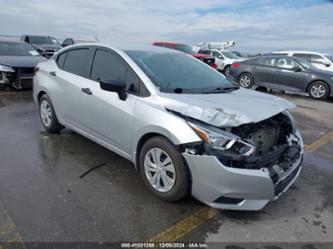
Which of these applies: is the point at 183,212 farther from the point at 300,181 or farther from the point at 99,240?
the point at 300,181

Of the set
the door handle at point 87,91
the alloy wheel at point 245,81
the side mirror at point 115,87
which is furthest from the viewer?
the alloy wheel at point 245,81

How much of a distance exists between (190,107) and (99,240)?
1.43 m

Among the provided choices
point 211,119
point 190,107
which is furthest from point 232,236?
point 190,107

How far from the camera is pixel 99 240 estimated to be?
2322 mm

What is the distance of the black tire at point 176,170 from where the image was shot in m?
2.62

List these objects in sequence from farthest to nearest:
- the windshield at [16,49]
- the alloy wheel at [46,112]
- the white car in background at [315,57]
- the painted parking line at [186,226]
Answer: the white car in background at [315,57] < the windshield at [16,49] < the alloy wheel at [46,112] < the painted parking line at [186,226]

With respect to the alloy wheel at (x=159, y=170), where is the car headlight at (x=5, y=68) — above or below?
above

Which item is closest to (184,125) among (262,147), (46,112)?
(262,147)

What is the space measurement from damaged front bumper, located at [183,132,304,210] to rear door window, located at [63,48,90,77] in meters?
2.20

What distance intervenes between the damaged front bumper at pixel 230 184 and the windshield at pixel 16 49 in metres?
8.71

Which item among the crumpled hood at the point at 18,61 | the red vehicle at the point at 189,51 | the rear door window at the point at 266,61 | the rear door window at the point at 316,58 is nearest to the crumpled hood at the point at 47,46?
the red vehicle at the point at 189,51

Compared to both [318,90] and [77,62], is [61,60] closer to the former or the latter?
[77,62]

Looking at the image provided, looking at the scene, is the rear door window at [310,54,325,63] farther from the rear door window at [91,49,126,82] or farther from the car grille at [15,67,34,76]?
the rear door window at [91,49,126,82]

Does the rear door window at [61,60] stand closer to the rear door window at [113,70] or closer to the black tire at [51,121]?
the black tire at [51,121]
